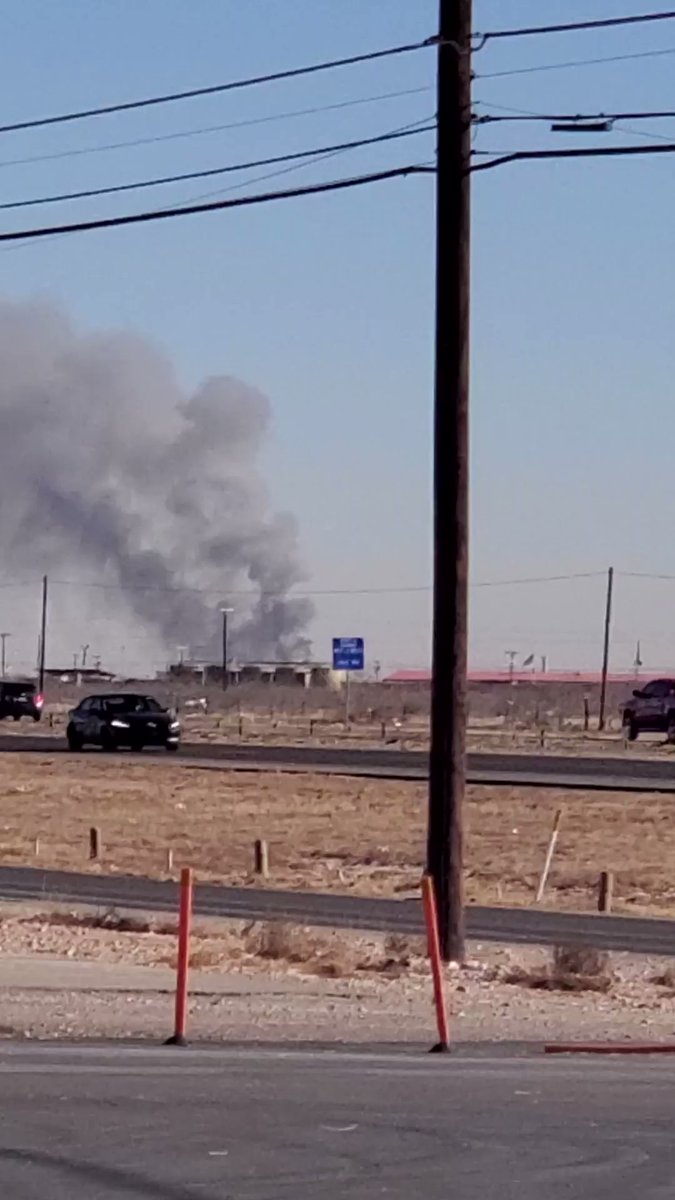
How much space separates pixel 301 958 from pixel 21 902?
7.42m

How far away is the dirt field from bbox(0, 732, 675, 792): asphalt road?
250 centimetres

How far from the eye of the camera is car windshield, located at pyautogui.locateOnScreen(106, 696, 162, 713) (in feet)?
207

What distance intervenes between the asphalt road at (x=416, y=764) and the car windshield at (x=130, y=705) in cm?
127

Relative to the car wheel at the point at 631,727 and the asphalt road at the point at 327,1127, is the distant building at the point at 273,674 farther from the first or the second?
the asphalt road at the point at 327,1127

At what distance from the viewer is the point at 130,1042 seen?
48.8 feet

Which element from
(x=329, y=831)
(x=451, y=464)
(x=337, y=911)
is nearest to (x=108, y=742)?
(x=329, y=831)

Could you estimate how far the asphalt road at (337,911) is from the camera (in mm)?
25141

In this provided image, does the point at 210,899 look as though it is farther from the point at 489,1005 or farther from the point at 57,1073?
the point at 57,1073

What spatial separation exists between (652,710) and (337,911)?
47.7 metres

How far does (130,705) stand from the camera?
208 ft

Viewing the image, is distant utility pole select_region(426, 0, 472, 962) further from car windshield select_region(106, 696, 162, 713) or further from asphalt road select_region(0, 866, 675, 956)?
car windshield select_region(106, 696, 162, 713)

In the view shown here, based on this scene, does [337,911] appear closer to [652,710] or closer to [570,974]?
[570,974]

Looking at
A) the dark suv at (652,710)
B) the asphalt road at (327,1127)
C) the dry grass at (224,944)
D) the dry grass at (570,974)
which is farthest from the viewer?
the dark suv at (652,710)

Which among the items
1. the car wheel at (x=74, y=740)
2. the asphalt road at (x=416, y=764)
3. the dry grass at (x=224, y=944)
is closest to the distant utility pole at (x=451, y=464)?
the dry grass at (x=224, y=944)
